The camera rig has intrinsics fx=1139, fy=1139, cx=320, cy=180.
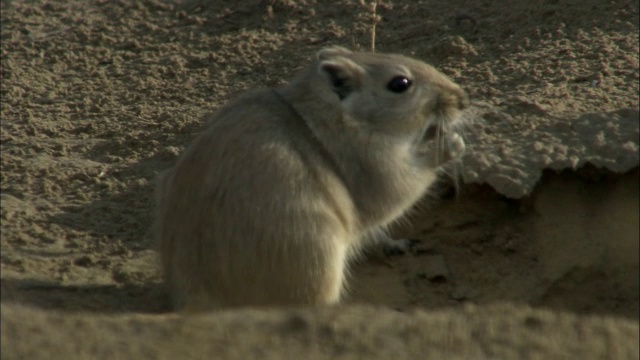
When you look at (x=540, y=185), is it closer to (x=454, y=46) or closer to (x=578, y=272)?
(x=578, y=272)

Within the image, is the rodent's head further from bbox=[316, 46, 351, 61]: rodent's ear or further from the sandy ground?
the sandy ground

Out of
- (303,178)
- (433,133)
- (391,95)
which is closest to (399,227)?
(433,133)

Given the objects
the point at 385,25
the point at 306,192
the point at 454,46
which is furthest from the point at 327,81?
the point at 385,25

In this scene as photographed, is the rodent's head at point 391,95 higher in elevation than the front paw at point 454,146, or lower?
higher

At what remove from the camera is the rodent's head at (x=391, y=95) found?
6789 millimetres

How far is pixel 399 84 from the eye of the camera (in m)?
6.83

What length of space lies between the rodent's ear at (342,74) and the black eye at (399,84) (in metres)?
0.19

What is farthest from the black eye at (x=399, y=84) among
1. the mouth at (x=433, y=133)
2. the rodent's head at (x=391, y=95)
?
the mouth at (x=433, y=133)

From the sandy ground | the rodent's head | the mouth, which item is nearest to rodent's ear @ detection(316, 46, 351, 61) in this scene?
the rodent's head

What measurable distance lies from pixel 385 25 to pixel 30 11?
3.31 metres

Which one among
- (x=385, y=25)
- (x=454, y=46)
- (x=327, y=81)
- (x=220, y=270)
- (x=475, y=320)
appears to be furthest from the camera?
(x=385, y=25)

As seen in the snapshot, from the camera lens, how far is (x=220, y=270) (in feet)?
19.9

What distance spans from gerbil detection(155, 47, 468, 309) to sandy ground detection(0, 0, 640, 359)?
1.31ft

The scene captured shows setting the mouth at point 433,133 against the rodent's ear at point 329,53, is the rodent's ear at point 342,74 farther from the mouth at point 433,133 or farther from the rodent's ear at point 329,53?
the mouth at point 433,133
